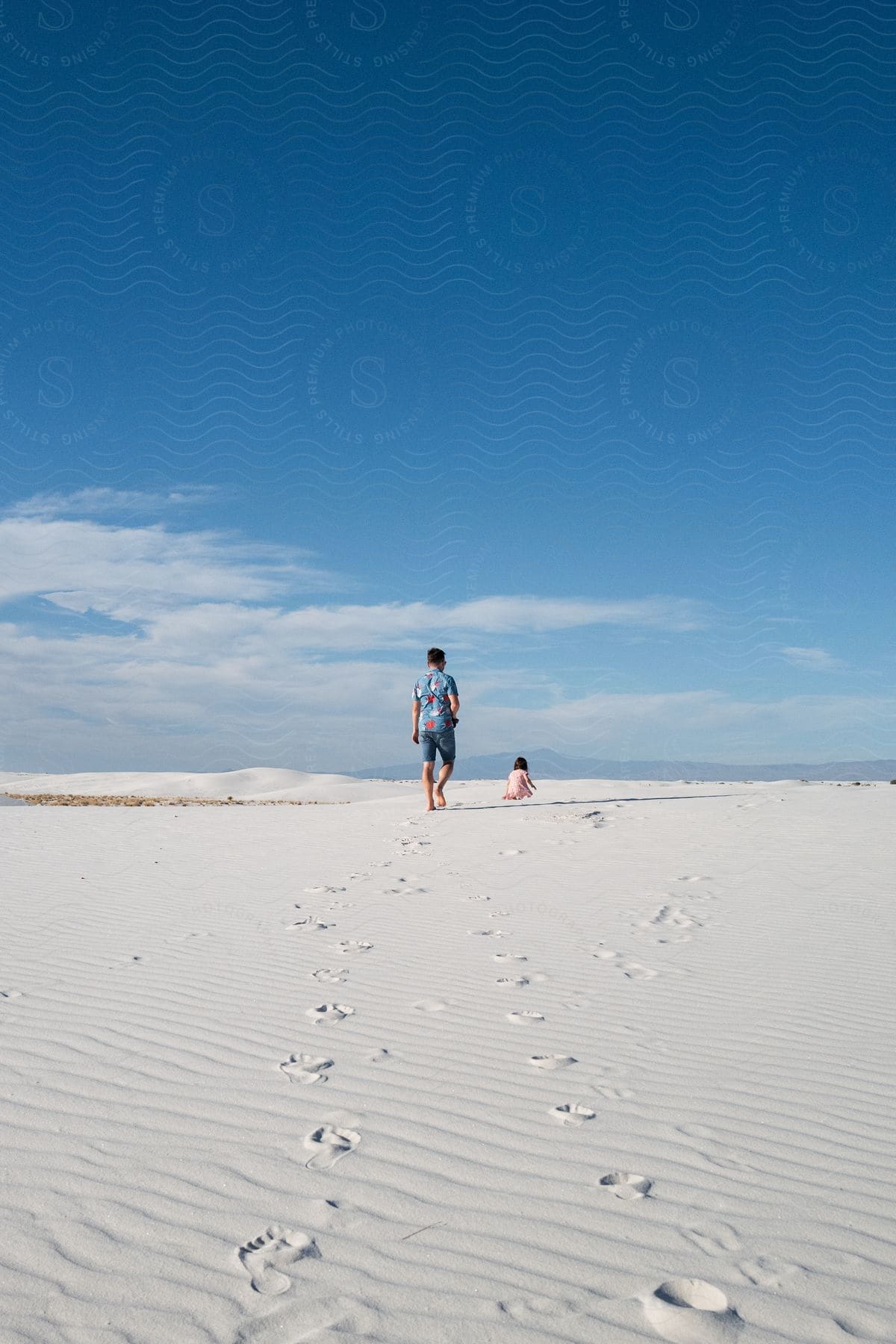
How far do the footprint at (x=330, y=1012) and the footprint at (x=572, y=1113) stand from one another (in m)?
1.34

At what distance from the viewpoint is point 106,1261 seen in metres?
2.28

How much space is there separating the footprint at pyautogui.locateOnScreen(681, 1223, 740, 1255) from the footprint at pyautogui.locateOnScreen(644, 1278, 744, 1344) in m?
0.16

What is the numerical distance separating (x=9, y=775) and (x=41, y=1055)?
Answer: 130 feet

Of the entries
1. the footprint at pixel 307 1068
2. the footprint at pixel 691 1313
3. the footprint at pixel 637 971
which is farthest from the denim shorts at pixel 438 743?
the footprint at pixel 691 1313

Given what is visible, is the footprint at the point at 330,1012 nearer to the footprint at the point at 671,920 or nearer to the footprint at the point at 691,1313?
the footprint at the point at 691,1313

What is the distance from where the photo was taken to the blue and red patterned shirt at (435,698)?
12953mm

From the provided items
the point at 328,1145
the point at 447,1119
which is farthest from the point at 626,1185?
the point at 328,1145

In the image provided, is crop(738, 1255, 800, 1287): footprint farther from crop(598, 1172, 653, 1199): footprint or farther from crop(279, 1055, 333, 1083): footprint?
crop(279, 1055, 333, 1083): footprint

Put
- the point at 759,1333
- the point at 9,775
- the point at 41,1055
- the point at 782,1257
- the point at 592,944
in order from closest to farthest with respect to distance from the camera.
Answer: the point at 759,1333
the point at 782,1257
the point at 41,1055
the point at 592,944
the point at 9,775

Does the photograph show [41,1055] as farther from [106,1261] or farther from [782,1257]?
[782,1257]

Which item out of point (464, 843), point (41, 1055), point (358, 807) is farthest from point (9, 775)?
point (41, 1055)

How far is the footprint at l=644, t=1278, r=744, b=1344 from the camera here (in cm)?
202

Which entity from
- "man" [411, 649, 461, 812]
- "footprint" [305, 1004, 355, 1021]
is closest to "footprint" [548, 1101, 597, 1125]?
"footprint" [305, 1004, 355, 1021]

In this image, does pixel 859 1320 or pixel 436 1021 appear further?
pixel 436 1021
